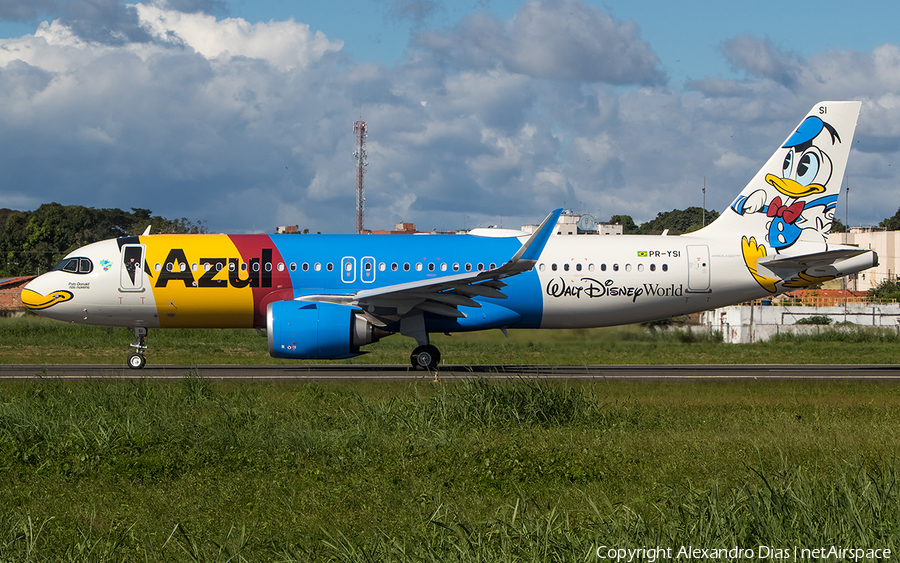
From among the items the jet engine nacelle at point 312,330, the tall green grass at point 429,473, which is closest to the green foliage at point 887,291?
the tall green grass at point 429,473

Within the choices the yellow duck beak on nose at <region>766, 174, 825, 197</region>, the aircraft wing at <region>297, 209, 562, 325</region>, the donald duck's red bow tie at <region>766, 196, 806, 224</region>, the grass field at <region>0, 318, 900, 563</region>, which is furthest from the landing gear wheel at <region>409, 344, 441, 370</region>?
the yellow duck beak on nose at <region>766, 174, 825, 197</region>

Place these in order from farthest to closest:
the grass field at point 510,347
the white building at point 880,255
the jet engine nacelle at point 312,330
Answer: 1. the white building at point 880,255
2. the grass field at point 510,347
3. the jet engine nacelle at point 312,330

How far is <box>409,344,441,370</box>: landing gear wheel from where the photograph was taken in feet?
78.3

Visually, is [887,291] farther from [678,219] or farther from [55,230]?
[55,230]

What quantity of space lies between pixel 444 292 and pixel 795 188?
11952 mm

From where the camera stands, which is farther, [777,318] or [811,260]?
[777,318]

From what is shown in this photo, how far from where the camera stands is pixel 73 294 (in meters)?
24.1

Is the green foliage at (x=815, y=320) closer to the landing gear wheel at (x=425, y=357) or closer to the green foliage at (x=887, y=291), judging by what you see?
the green foliage at (x=887, y=291)

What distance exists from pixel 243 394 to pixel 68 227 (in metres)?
76.8

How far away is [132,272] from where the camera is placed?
23.9 m

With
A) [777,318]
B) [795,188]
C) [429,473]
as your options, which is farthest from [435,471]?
[777,318]

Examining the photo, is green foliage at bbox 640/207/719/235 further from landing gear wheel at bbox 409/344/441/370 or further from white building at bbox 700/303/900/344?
landing gear wheel at bbox 409/344/441/370

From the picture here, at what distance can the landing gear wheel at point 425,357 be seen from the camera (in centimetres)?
2388

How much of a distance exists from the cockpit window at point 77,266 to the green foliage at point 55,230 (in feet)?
148
